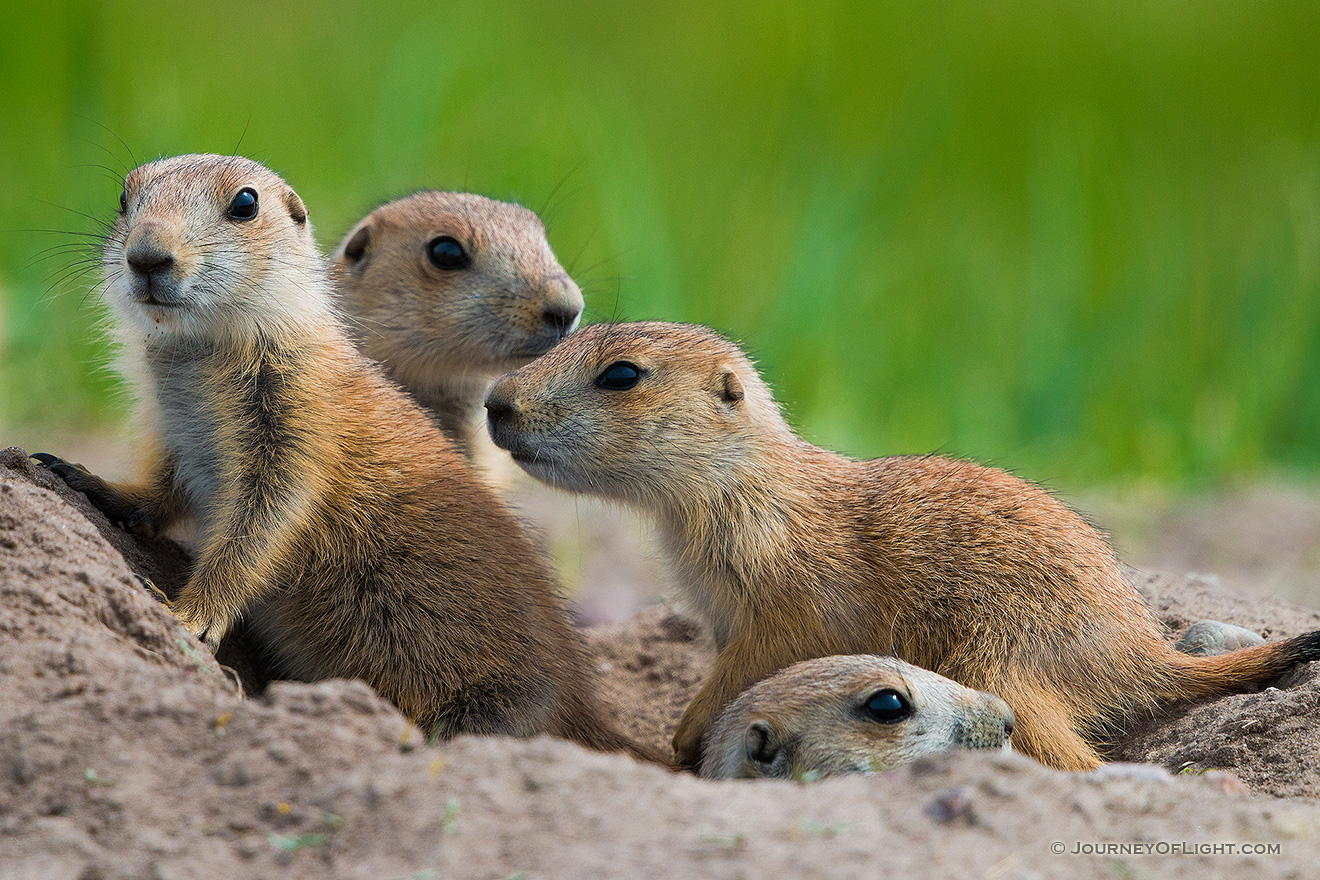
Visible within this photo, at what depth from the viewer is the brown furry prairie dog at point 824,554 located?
4.04m

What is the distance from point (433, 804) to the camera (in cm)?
243

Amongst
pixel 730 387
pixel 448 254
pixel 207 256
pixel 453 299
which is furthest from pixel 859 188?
pixel 207 256

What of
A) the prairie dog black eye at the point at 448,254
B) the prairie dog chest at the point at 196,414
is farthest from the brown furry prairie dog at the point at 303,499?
the prairie dog black eye at the point at 448,254

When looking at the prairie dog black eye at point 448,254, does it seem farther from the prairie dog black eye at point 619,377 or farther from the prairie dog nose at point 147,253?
the prairie dog nose at point 147,253

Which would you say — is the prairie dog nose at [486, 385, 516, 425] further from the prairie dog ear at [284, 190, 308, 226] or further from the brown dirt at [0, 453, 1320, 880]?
the brown dirt at [0, 453, 1320, 880]

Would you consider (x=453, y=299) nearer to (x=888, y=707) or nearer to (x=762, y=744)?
(x=762, y=744)

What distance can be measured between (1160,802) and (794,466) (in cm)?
197

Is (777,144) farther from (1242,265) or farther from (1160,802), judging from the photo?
(1160,802)

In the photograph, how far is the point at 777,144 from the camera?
1012 centimetres

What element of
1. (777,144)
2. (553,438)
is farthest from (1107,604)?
(777,144)

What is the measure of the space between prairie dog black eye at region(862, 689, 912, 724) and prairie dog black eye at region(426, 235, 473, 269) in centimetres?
265

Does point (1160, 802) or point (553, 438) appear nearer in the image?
point (1160, 802)

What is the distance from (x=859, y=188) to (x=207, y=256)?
20.9 feet

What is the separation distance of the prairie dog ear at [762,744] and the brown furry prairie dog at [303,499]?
58cm
